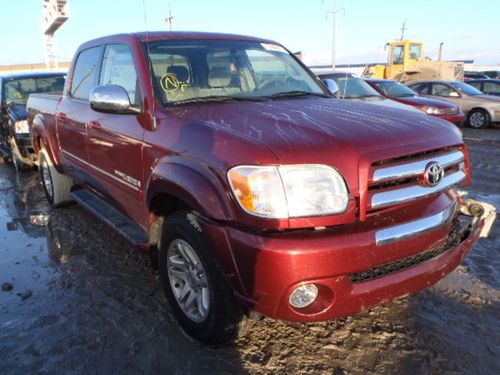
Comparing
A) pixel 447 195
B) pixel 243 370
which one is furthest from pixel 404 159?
pixel 243 370

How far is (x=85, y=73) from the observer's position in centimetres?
450

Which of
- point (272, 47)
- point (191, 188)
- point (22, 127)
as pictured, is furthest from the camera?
point (22, 127)

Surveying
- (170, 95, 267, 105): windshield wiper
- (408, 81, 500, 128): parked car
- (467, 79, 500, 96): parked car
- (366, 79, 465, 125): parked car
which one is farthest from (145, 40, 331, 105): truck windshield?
(467, 79, 500, 96): parked car

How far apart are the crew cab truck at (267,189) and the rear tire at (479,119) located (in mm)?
11776

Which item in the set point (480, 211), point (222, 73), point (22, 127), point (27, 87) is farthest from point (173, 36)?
point (27, 87)

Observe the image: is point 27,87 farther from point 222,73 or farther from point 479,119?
point 479,119

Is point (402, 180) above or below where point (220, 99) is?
below

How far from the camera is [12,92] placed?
28.4 feet

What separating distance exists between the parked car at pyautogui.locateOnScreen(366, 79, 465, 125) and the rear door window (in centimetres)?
837

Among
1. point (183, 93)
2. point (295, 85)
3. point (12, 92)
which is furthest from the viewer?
point (12, 92)

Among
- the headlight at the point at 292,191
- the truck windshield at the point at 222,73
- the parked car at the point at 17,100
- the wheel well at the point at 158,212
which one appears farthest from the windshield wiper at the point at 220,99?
the parked car at the point at 17,100

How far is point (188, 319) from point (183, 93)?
1530mm

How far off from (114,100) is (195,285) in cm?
133

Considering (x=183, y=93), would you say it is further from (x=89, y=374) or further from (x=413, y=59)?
(x=413, y=59)
